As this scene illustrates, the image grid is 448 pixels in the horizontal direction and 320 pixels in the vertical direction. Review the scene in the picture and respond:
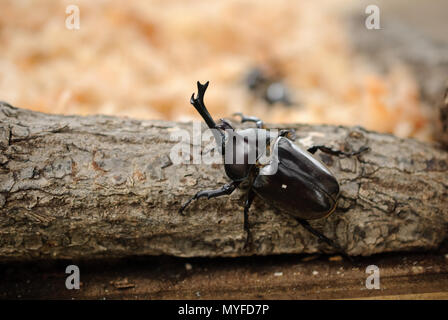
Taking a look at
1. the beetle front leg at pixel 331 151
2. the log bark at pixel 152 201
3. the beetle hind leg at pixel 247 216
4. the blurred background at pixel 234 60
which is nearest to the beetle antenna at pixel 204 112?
the log bark at pixel 152 201

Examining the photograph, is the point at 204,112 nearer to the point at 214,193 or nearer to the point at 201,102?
the point at 201,102

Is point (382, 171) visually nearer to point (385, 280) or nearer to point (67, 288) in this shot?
point (385, 280)

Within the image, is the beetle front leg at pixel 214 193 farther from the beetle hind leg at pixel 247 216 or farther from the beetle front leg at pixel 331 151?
the beetle front leg at pixel 331 151

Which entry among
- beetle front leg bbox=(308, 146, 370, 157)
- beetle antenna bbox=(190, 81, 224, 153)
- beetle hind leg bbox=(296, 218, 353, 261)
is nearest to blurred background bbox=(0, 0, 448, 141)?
beetle antenna bbox=(190, 81, 224, 153)

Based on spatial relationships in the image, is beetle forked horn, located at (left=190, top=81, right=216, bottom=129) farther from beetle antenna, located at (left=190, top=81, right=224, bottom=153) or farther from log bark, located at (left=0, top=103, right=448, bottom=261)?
log bark, located at (left=0, top=103, right=448, bottom=261)

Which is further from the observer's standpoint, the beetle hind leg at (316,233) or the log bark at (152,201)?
the beetle hind leg at (316,233)

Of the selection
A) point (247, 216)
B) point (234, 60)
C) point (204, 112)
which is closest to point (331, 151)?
point (247, 216)
